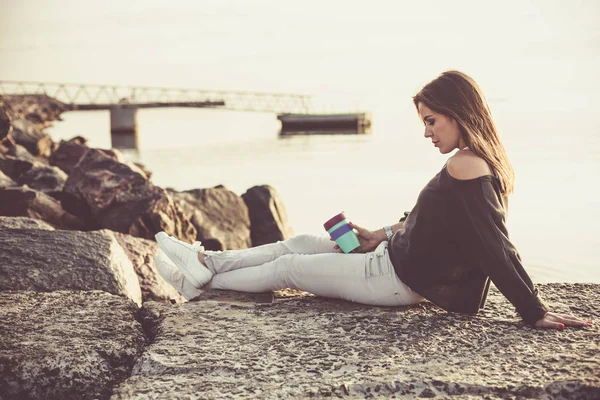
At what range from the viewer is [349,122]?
51.1m

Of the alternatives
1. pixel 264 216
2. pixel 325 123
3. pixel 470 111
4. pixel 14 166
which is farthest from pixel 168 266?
pixel 325 123

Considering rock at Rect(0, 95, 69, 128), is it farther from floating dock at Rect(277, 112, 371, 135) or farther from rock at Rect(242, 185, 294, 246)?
rock at Rect(242, 185, 294, 246)

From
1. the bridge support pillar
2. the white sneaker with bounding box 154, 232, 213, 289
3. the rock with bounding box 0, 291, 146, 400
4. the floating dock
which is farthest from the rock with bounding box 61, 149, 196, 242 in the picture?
the floating dock

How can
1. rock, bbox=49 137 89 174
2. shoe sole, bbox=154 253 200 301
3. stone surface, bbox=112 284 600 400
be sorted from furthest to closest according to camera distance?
rock, bbox=49 137 89 174
shoe sole, bbox=154 253 200 301
stone surface, bbox=112 284 600 400

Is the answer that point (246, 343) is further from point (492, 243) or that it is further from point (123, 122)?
point (123, 122)

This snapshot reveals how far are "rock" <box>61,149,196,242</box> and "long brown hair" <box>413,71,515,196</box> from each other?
183 inches

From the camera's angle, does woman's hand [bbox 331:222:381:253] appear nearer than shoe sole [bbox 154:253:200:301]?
Yes

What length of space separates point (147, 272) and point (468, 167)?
9.31 feet

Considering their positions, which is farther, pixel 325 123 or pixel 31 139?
pixel 325 123

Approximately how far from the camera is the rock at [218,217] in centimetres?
796

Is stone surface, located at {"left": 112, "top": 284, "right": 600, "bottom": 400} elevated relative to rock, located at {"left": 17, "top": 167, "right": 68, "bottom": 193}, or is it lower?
elevated

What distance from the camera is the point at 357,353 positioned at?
2406 millimetres

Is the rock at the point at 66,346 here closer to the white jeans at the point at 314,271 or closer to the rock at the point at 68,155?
the white jeans at the point at 314,271

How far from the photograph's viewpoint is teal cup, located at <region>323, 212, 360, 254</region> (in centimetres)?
318
